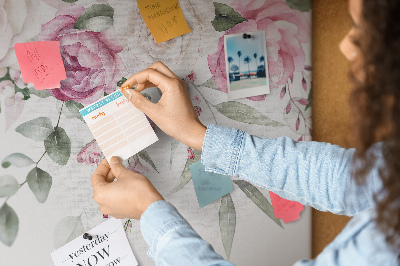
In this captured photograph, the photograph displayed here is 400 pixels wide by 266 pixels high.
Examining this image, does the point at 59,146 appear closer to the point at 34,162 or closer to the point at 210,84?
the point at 34,162

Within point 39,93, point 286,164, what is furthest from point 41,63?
point 286,164

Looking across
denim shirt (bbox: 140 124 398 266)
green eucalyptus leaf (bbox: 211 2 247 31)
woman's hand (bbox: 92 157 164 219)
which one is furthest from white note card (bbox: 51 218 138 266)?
A: green eucalyptus leaf (bbox: 211 2 247 31)

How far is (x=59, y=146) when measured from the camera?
67cm

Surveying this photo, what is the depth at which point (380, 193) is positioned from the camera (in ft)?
1.39

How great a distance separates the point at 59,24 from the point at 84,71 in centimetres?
10

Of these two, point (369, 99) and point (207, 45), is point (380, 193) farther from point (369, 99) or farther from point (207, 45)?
point (207, 45)

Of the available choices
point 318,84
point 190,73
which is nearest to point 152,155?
point 190,73

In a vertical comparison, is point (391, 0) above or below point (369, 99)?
above

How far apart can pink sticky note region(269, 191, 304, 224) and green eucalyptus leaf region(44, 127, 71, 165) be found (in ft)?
1.54

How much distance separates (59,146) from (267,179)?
41 cm

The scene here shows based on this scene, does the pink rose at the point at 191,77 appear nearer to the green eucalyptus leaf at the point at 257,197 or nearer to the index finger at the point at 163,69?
the index finger at the point at 163,69

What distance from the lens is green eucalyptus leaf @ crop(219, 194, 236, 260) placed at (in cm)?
79

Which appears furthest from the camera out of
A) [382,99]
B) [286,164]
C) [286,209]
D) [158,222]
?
[286,209]

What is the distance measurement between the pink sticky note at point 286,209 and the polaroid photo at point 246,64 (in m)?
0.26
